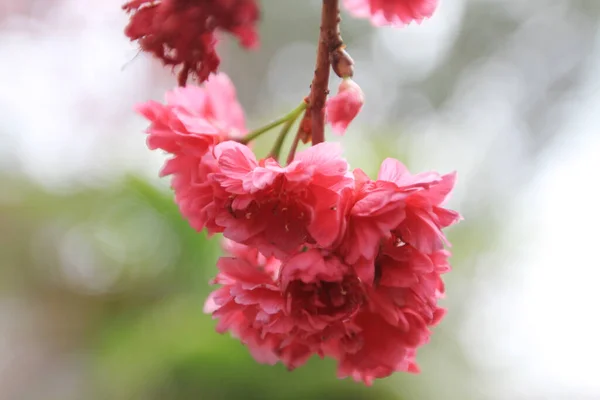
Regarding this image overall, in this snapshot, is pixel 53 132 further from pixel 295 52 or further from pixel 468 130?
pixel 468 130

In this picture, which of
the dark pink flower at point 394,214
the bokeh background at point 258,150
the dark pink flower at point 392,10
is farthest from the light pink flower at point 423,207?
the bokeh background at point 258,150

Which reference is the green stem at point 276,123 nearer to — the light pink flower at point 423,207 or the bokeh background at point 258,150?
the light pink flower at point 423,207

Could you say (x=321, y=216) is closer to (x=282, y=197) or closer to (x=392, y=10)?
(x=282, y=197)

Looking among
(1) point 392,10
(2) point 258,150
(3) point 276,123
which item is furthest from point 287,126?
(2) point 258,150

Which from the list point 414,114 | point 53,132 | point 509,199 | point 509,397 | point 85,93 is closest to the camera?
point 509,397

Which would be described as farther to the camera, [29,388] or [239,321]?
[29,388]

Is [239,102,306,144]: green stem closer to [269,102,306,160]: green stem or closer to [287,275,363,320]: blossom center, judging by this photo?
[269,102,306,160]: green stem

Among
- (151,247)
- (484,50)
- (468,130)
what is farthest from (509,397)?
(484,50)
